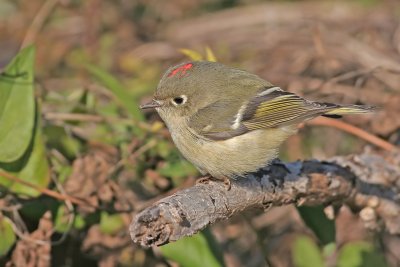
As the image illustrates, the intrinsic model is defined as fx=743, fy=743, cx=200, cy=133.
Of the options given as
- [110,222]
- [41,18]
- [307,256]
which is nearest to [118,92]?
[110,222]

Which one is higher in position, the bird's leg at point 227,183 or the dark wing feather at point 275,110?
the dark wing feather at point 275,110

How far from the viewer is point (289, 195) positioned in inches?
129

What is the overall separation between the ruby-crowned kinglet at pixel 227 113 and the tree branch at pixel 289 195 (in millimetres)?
109

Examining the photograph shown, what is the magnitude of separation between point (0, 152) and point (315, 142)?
2.44 metres

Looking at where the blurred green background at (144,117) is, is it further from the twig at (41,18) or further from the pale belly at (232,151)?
the pale belly at (232,151)

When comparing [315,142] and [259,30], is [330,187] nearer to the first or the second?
[315,142]

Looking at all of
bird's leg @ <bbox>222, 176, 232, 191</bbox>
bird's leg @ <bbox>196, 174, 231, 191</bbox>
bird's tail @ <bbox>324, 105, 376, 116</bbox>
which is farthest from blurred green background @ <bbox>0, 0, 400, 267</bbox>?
bird's tail @ <bbox>324, 105, 376, 116</bbox>

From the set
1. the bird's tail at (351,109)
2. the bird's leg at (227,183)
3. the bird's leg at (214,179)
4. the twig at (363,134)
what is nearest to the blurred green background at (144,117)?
the twig at (363,134)

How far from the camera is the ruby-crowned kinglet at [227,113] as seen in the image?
3.25 m

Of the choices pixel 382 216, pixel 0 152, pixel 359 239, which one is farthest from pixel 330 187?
pixel 0 152

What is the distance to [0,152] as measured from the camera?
325 centimetres

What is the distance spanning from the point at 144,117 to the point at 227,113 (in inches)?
34.0

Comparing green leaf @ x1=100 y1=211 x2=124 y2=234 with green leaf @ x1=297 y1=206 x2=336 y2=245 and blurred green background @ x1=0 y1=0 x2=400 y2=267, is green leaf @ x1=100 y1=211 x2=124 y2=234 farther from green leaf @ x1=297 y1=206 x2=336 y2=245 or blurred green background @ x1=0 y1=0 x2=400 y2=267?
green leaf @ x1=297 y1=206 x2=336 y2=245

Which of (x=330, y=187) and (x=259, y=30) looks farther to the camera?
(x=259, y=30)
